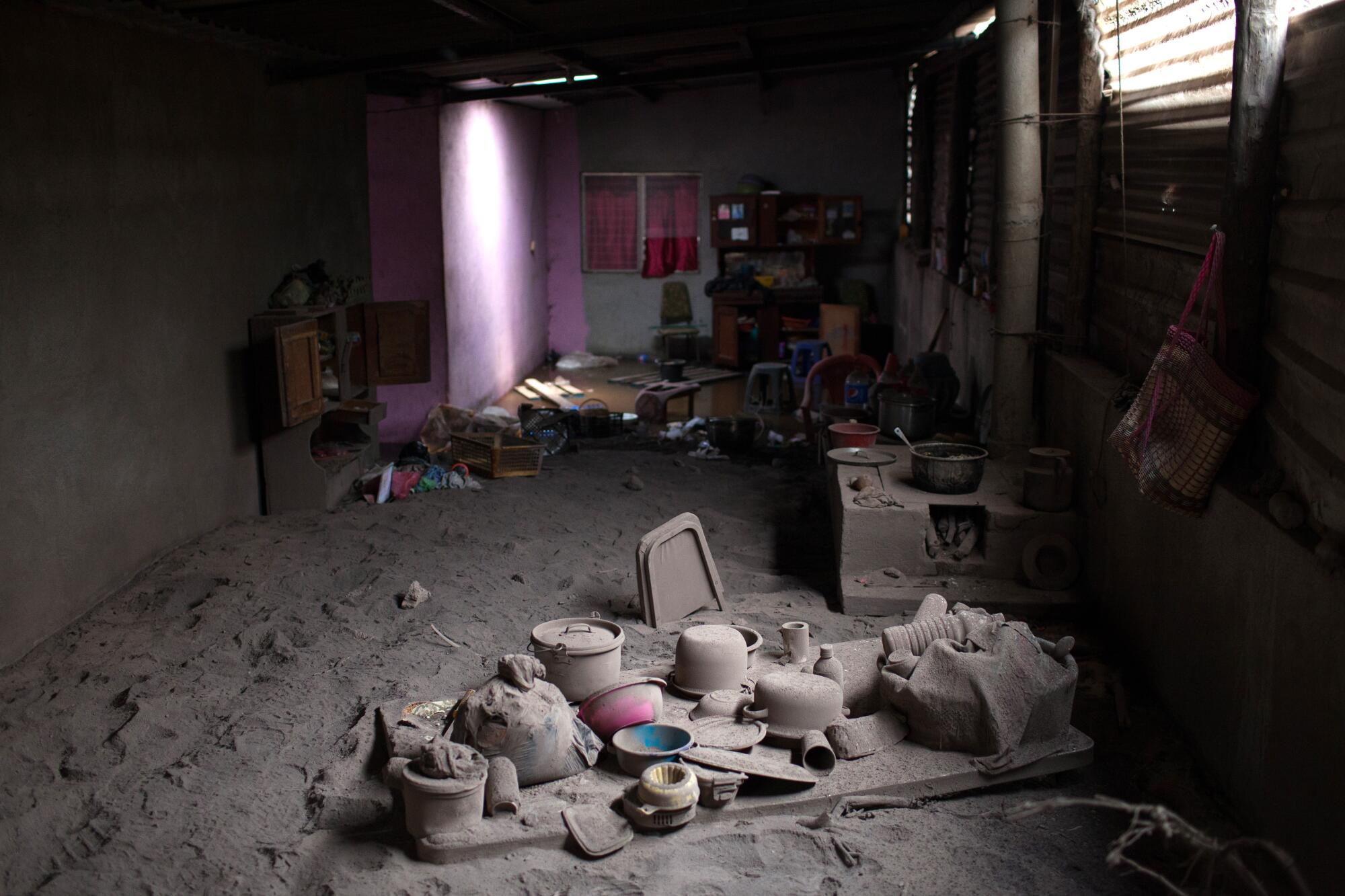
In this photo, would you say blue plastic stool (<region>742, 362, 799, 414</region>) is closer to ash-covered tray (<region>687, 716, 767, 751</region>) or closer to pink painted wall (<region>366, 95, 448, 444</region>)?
pink painted wall (<region>366, 95, 448, 444</region>)

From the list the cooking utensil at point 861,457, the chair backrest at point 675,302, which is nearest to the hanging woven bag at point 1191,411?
the cooking utensil at point 861,457

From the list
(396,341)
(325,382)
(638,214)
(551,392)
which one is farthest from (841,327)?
(325,382)

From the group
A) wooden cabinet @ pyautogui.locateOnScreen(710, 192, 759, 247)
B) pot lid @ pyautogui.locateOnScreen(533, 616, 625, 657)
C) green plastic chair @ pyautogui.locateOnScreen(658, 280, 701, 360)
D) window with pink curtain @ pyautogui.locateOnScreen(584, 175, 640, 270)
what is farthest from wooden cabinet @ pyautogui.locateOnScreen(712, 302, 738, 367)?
pot lid @ pyautogui.locateOnScreen(533, 616, 625, 657)

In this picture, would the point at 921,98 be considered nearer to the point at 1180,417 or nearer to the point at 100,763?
the point at 1180,417

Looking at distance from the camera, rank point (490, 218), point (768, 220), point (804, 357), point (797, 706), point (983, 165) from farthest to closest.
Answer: point (768, 220)
point (804, 357)
point (490, 218)
point (983, 165)
point (797, 706)

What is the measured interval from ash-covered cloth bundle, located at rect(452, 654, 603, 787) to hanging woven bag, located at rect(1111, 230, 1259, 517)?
255cm

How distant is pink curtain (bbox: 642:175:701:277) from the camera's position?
1739 cm

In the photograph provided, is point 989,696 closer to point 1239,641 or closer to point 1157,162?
point 1239,641

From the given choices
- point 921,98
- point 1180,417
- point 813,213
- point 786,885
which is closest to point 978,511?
point 1180,417

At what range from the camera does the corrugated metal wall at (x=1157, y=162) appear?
5008 millimetres

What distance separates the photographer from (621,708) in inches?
179

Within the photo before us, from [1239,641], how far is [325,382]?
21.3ft

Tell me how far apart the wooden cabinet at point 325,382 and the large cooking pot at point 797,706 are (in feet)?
13.3

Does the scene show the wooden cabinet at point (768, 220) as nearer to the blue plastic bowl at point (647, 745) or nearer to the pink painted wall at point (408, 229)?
the pink painted wall at point (408, 229)
